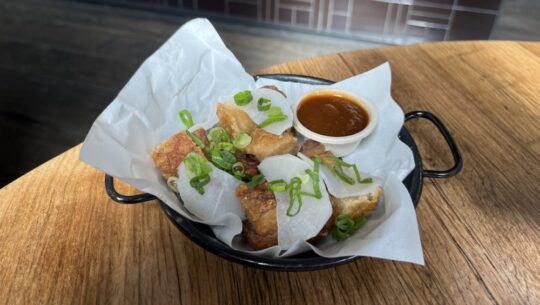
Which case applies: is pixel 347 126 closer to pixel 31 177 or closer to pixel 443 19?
pixel 31 177

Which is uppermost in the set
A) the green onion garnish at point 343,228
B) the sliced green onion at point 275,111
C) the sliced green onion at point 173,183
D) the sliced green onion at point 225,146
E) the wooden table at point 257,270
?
the sliced green onion at point 275,111

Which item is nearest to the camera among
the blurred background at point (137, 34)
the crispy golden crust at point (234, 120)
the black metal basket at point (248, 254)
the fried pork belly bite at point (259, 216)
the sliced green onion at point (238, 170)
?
the black metal basket at point (248, 254)

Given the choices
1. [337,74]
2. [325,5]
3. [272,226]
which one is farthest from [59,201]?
[325,5]

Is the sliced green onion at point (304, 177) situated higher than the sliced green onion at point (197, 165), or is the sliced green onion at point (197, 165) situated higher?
the sliced green onion at point (197, 165)

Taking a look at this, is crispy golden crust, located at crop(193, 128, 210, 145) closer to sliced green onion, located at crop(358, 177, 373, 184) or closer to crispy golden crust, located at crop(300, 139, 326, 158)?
crispy golden crust, located at crop(300, 139, 326, 158)

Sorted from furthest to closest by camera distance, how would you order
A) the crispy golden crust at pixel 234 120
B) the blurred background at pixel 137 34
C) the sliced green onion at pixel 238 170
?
the blurred background at pixel 137 34, the crispy golden crust at pixel 234 120, the sliced green onion at pixel 238 170

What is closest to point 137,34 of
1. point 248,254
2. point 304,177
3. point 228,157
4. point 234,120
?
point 234,120

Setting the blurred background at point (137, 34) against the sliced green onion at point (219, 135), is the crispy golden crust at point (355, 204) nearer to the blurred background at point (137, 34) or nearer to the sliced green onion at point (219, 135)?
the sliced green onion at point (219, 135)

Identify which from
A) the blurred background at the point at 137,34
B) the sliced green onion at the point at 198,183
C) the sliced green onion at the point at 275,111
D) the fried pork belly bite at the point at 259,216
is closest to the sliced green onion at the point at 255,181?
the fried pork belly bite at the point at 259,216
